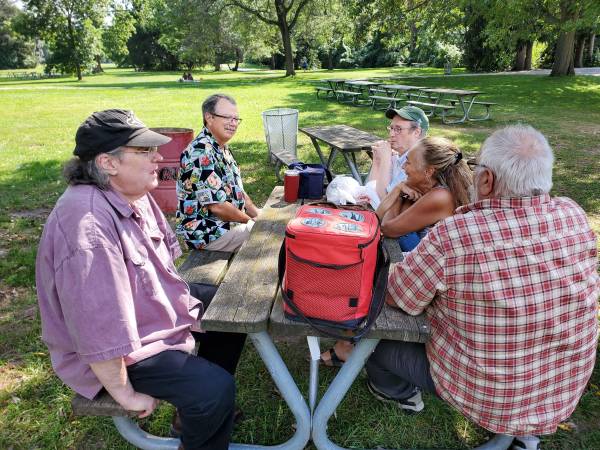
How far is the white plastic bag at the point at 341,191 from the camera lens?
9.73ft

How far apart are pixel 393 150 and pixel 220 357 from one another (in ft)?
7.57

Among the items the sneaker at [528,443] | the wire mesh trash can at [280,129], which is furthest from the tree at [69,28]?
the sneaker at [528,443]

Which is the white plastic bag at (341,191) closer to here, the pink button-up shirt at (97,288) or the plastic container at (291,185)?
the plastic container at (291,185)

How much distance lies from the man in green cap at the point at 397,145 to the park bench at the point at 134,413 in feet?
4.54

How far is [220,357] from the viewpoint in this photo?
241cm

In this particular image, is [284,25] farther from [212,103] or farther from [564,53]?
[212,103]

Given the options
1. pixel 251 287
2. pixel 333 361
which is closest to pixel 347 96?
pixel 333 361

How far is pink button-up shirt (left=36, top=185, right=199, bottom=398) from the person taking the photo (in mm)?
1468

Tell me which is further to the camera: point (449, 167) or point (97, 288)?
point (449, 167)

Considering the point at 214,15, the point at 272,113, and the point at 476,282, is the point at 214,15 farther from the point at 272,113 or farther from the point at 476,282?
the point at 476,282

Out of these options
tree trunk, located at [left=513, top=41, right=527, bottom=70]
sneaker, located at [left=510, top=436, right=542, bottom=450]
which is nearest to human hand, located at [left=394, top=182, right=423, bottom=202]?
sneaker, located at [left=510, top=436, right=542, bottom=450]

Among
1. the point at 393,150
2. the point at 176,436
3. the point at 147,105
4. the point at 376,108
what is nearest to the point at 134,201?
the point at 176,436

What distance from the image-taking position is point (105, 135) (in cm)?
167

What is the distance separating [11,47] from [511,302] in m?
70.3
